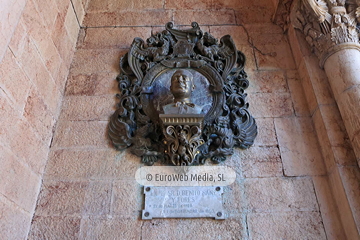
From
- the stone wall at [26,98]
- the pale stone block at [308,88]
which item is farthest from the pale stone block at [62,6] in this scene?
the pale stone block at [308,88]

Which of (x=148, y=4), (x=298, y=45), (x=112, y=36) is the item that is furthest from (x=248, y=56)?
(x=112, y=36)

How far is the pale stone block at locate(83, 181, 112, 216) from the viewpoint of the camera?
6.98 feet

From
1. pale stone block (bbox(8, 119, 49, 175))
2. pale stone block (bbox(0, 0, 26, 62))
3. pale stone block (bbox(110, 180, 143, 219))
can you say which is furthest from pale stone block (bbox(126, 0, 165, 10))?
pale stone block (bbox(110, 180, 143, 219))

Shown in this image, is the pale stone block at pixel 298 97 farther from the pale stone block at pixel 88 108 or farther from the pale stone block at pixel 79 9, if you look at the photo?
the pale stone block at pixel 79 9

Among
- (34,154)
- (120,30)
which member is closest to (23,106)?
(34,154)

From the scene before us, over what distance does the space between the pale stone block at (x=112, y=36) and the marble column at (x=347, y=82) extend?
1.83 meters

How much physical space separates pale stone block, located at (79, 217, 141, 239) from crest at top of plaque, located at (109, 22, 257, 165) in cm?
50

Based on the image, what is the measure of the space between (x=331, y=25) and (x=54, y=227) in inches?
111

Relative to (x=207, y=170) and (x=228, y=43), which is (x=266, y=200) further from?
(x=228, y=43)

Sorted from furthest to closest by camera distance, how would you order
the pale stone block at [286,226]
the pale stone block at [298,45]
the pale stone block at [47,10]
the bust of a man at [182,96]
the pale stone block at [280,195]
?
the pale stone block at [298,45], the pale stone block at [47,10], the bust of a man at [182,96], the pale stone block at [280,195], the pale stone block at [286,226]

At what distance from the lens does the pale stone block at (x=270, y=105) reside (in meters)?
2.55

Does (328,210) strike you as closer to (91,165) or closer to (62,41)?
(91,165)

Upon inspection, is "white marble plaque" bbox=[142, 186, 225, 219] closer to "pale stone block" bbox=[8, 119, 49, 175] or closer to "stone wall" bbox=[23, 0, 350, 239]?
"stone wall" bbox=[23, 0, 350, 239]

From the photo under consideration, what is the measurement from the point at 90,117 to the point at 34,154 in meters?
0.57
